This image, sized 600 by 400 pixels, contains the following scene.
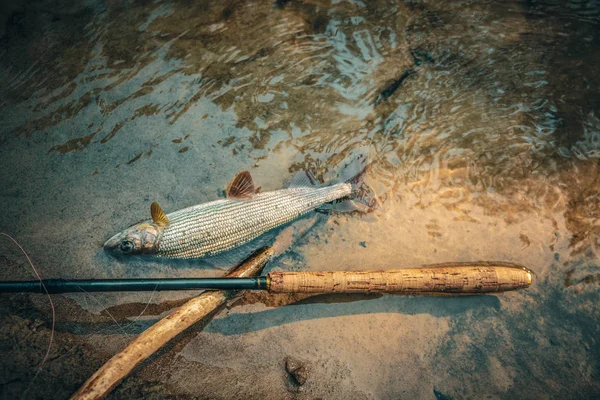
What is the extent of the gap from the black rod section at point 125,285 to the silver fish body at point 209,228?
1.93ft

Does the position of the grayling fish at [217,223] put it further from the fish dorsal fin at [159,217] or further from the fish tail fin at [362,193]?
the fish tail fin at [362,193]

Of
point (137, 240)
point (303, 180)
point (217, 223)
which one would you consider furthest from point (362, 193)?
point (137, 240)

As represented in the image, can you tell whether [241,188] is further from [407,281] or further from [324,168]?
[407,281]

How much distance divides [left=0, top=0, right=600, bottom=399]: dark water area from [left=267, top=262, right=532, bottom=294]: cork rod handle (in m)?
0.43

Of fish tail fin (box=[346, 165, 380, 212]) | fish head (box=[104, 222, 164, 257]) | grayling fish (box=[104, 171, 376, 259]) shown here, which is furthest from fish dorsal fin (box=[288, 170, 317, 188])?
fish head (box=[104, 222, 164, 257])

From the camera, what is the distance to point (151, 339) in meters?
2.96

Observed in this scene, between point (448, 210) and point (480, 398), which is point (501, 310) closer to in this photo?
point (480, 398)

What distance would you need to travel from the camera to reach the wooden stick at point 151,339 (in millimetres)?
2707

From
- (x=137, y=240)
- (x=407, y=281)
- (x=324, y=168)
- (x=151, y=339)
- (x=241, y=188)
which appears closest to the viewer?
(x=151, y=339)

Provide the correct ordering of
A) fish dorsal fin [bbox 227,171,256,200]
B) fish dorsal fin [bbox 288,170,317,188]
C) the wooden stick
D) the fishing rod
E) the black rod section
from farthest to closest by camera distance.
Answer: fish dorsal fin [bbox 288,170,317,188] < fish dorsal fin [bbox 227,171,256,200] < the fishing rod < the black rod section < the wooden stick

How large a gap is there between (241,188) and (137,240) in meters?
1.22

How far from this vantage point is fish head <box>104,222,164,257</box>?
11.6 ft

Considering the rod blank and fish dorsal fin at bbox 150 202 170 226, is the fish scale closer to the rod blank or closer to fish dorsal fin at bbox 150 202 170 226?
fish dorsal fin at bbox 150 202 170 226

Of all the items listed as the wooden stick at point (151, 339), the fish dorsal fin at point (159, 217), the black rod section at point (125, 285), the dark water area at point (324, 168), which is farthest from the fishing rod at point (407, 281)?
the fish dorsal fin at point (159, 217)
